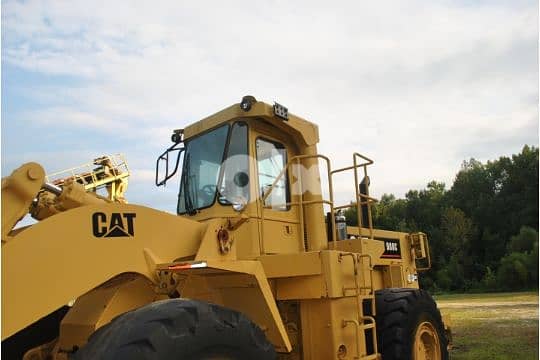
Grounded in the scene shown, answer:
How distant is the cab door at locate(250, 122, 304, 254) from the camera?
20.4 ft

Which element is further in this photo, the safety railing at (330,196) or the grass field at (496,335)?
the grass field at (496,335)

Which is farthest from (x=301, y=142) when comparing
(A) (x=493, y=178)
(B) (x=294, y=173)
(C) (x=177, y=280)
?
(A) (x=493, y=178)

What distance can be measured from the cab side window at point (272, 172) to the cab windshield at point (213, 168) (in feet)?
0.84

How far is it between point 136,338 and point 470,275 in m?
41.1

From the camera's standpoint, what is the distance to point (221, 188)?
6.12m

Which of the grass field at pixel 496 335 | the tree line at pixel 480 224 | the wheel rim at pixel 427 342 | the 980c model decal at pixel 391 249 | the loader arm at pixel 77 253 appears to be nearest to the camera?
the loader arm at pixel 77 253

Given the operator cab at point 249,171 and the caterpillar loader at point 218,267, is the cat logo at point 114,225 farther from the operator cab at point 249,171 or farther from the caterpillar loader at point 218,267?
the operator cab at point 249,171

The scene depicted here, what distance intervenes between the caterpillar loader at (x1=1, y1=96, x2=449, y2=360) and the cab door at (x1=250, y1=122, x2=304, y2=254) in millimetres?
18

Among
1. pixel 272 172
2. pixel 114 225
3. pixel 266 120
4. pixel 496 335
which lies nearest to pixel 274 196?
pixel 272 172

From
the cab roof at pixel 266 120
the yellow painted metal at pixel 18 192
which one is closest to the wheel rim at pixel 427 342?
the cab roof at pixel 266 120

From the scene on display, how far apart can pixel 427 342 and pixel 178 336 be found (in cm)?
464

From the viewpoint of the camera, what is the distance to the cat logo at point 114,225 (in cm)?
427

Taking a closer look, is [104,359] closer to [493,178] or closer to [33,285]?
[33,285]

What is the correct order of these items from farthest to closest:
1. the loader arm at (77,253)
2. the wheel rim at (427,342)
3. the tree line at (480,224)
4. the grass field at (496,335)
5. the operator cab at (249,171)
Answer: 1. the tree line at (480,224)
2. the grass field at (496,335)
3. the wheel rim at (427,342)
4. the operator cab at (249,171)
5. the loader arm at (77,253)
